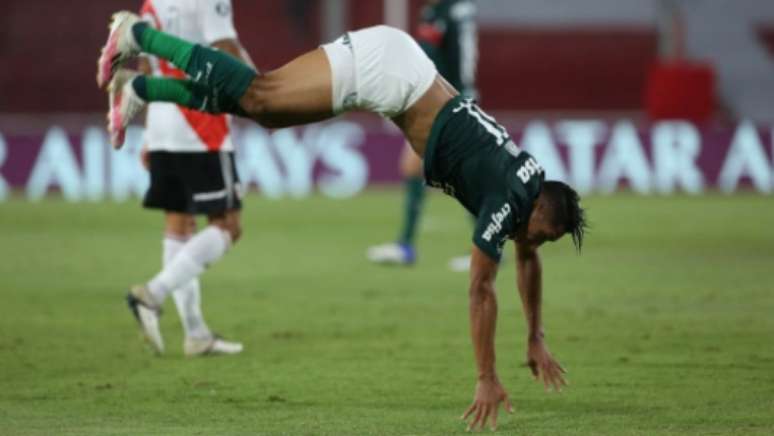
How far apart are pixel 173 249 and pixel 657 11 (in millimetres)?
18620

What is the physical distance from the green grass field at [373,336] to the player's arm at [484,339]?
0.30 m

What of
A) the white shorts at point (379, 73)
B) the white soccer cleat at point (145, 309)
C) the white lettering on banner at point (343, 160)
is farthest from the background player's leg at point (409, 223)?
the white lettering on banner at point (343, 160)

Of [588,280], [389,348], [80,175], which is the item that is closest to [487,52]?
[80,175]

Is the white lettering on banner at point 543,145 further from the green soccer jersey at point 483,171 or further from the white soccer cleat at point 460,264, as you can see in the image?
the green soccer jersey at point 483,171

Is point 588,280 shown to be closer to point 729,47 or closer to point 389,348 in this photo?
point 389,348

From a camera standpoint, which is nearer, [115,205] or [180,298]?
[180,298]

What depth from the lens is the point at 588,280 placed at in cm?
1263

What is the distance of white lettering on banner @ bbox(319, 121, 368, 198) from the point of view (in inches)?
812

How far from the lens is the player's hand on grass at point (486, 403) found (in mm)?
6602

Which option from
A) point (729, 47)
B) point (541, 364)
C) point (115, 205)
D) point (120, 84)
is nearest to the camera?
point (541, 364)

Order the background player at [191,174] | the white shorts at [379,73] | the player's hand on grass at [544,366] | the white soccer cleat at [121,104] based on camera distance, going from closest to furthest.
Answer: the player's hand on grass at [544,366]
the white shorts at [379,73]
the white soccer cleat at [121,104]
the background player at [191,174]

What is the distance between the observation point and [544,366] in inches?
286

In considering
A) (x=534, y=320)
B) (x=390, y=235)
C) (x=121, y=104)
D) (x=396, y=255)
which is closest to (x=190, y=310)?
(x=121, y=104)

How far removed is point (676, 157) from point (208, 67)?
45.9 ft
